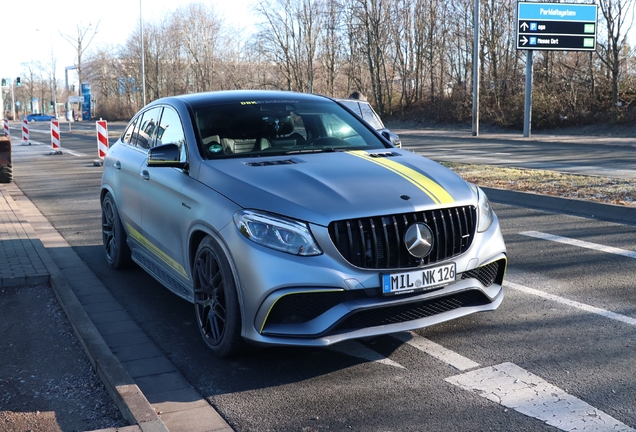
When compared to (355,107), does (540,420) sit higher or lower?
lower

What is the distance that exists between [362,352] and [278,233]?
1.09 m

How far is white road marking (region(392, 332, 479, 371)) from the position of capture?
4.32m

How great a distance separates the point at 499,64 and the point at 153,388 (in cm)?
3995

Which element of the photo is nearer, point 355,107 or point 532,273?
point 532,273

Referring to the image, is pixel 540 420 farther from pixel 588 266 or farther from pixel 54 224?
pixel 54 224

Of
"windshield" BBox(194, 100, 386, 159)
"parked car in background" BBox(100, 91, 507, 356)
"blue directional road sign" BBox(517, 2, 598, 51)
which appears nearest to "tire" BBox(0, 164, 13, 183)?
"parked car in background" BBox(100, 91, 507, 356)

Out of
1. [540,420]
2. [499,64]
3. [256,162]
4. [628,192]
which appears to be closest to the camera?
[540,420]

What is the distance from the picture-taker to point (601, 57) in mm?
33219

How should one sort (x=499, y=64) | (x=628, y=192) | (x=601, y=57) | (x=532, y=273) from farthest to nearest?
(x=499, y=64), (x=601, y=57), (x=628, y=192), (x=532, y=273)

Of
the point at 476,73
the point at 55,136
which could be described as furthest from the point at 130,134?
the point at 476,73

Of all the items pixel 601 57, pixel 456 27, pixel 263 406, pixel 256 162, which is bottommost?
pixel 263 406

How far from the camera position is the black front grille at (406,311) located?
4.01 meters

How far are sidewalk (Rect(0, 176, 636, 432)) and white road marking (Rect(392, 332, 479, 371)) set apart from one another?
4.85 feet

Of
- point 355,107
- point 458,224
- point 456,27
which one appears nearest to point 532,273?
point 458,224
